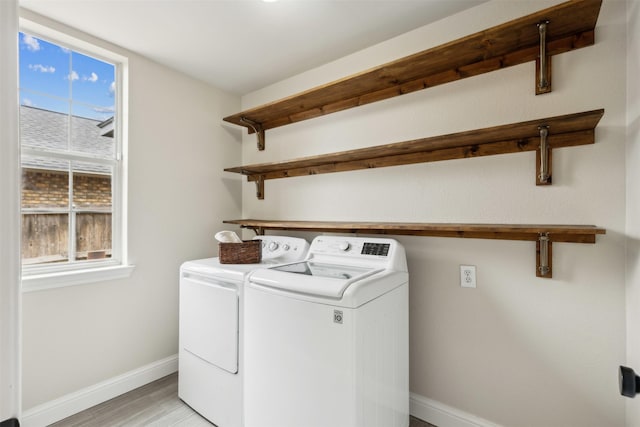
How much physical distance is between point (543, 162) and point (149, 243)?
2602 millimetres

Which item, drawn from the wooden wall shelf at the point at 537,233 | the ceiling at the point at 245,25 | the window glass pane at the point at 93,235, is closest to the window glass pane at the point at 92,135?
the window glass pane at the point at 93,235

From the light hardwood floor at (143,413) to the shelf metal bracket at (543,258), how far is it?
3.70 feet

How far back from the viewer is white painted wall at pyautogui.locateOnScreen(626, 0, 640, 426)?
124 centimetres

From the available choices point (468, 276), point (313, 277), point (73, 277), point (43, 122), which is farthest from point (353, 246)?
point (43, 122)

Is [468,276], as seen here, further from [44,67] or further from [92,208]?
[44,67]

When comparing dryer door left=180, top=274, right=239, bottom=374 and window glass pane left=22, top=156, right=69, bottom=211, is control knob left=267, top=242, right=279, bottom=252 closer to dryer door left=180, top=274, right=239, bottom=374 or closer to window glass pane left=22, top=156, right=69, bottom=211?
dryer door left=180, top=274, right=239, bottom=374

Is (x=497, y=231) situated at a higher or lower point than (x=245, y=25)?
lower

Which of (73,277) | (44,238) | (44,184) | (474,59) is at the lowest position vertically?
(73,277)

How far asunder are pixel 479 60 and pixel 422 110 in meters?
0.39

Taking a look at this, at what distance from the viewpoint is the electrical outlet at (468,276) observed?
5.78 feet

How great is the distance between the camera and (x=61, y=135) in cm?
200

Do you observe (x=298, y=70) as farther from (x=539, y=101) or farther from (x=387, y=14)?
(x=539, y=101)

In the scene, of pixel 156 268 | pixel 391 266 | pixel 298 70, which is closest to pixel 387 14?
pixel 298 70

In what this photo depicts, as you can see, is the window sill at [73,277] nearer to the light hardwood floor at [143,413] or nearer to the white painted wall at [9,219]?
the light hardwood floor at [143,413]
